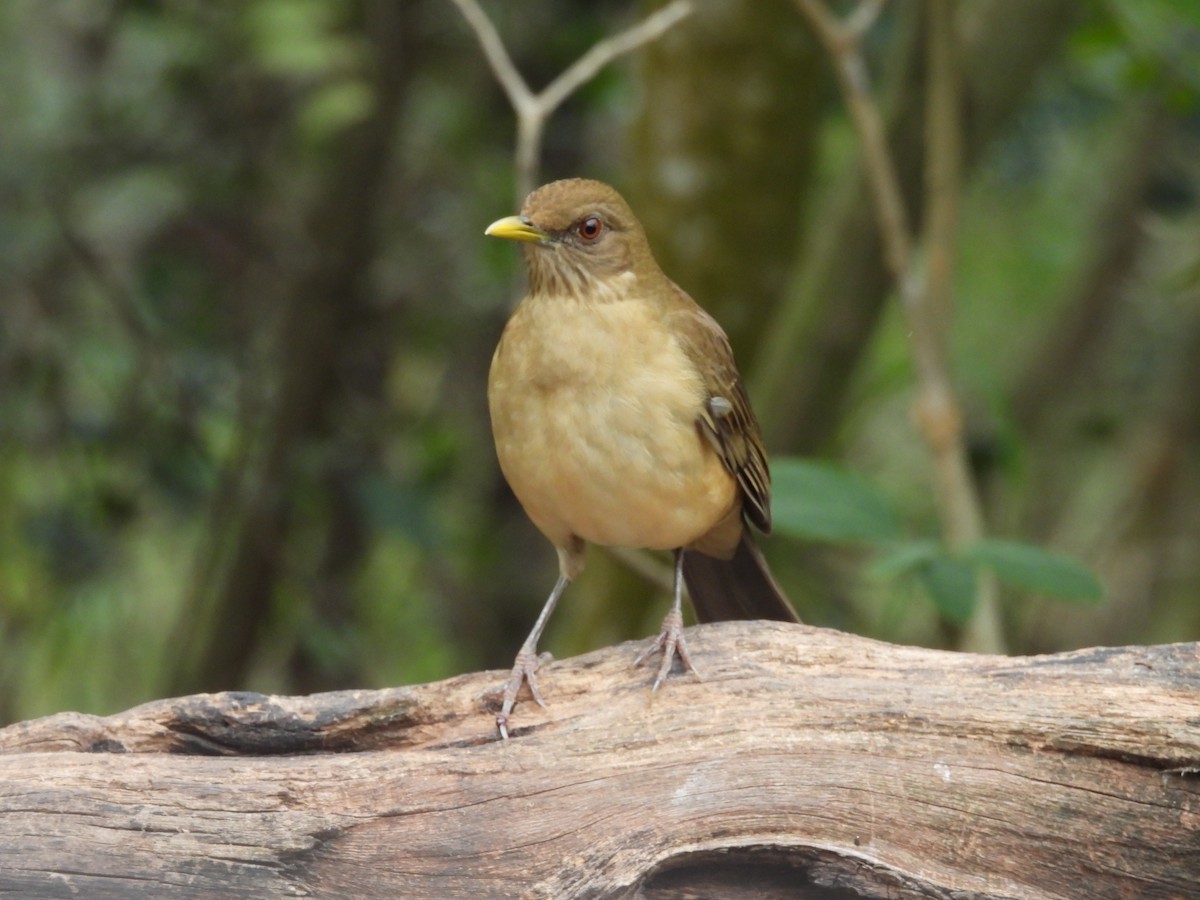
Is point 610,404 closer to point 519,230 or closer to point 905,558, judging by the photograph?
point 519,230

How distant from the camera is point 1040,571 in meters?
4.23

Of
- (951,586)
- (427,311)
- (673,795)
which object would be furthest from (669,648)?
(427,311)

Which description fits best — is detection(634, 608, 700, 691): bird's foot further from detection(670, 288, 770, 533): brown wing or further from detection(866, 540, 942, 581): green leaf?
detection(866, 540, 942, 581): green leaf

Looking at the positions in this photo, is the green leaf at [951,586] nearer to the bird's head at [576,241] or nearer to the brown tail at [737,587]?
the brown tail at [737,587]

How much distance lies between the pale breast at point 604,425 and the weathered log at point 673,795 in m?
0.61

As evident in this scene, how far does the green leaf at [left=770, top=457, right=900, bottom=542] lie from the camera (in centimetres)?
448

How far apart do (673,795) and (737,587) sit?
138 centimetres

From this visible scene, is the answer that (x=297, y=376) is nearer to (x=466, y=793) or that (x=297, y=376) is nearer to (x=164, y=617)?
(x=164, y=617)

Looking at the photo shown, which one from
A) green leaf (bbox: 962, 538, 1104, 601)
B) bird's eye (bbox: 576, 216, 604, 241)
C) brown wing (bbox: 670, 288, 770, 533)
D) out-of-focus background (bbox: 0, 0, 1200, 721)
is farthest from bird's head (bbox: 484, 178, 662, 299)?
out-of-focus background (bbox: 0, 0, 1200, 721)

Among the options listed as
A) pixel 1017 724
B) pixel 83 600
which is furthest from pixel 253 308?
pixel 1017 724

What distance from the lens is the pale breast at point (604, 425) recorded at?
3879mm

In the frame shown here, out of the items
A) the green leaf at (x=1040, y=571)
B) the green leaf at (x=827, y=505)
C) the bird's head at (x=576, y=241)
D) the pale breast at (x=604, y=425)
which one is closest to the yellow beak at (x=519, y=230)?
the bird's head at (x=576, y=241)

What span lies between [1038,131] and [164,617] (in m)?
5.44

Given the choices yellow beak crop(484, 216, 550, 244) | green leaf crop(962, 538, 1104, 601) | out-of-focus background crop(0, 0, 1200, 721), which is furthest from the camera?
out-of-focus background crop(0, 0, 1200, 721)
